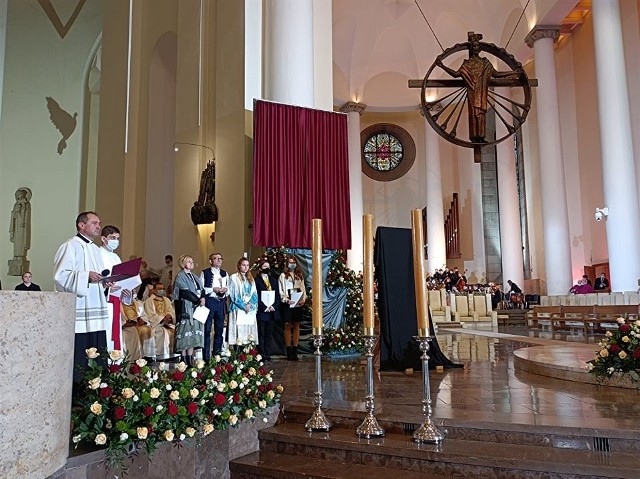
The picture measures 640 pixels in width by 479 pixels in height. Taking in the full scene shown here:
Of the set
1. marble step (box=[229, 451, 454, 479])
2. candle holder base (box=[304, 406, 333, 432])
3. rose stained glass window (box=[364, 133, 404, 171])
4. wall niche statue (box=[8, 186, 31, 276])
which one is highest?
rose stained glass window (box=[364, 133, 404, 171])

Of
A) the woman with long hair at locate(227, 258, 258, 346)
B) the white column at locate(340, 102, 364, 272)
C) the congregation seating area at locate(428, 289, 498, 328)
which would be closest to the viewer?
the woman with long hair at locate(227, 258, 258, 346)

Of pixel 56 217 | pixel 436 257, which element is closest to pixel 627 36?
pixel 436 257

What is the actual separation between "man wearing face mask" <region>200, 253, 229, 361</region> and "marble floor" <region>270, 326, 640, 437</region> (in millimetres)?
765

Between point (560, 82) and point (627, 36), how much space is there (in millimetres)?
3203

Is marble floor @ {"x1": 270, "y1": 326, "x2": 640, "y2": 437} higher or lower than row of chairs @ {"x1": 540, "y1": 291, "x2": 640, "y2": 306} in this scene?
lower

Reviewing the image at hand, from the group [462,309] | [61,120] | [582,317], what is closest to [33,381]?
[61,120]

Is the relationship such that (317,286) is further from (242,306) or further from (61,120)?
(61,120)

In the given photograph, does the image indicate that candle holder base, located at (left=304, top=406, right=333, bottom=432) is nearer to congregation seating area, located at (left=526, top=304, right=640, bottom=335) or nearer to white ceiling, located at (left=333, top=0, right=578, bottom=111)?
congregation seating area, located at (left=526, top=304, right=640, bottom=335)

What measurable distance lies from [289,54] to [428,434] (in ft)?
21.8

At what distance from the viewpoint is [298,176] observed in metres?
8.34

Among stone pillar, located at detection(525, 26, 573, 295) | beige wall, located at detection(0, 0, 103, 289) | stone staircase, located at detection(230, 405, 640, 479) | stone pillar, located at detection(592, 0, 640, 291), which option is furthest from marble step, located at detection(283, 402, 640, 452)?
stone pillar, located at detection(525, 26, 573, 295)

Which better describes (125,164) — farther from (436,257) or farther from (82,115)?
(436,257)

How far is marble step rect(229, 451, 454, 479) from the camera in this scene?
288 cm

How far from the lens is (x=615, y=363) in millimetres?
4355
